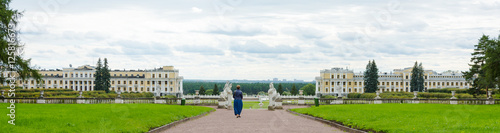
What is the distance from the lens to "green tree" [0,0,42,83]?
3173 cm

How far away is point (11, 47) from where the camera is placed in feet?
101

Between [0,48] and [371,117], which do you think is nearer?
[371,117]

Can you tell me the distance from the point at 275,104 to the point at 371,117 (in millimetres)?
19491

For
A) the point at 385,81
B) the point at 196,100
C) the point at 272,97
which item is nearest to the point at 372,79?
the point at 385,81

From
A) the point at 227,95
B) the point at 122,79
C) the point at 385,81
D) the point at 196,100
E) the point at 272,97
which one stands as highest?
the point at 122,79

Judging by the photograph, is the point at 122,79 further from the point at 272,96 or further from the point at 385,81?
the point at 272,96

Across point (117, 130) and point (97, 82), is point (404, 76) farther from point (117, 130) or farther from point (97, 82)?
point (117, 130)

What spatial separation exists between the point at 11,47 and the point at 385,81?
165 meters

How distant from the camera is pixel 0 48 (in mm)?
31484

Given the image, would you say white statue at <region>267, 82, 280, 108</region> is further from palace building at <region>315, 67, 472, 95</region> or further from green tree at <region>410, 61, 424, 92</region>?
palace building at <region>315, 67, 472, 95</region>

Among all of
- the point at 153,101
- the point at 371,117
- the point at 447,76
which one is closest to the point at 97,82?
the point at 153,101

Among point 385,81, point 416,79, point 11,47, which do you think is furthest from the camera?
point 385,81

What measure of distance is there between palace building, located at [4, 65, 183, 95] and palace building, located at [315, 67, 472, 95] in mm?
54780

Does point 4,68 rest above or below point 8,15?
below
